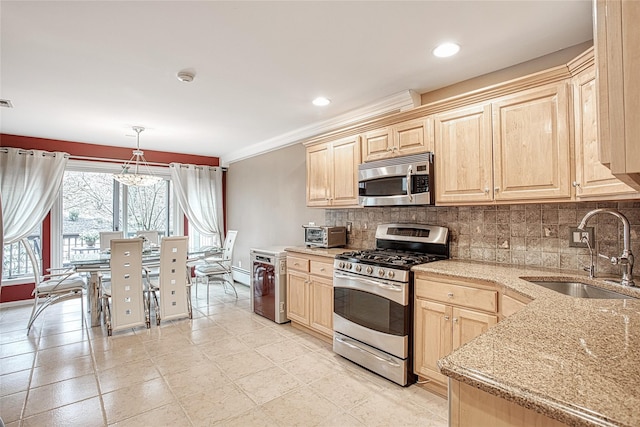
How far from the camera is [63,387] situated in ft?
8.07

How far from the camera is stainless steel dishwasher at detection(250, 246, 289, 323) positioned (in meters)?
3.82

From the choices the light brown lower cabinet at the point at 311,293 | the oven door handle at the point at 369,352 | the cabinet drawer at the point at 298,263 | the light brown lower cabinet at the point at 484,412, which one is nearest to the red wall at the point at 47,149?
the cabinet drawer at the point at 298,263

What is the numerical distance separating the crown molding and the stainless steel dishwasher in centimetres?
163

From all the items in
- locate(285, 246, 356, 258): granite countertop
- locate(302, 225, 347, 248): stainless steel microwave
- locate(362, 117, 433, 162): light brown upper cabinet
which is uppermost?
locate(362, 117, 433, 162): light brown upper cabinet

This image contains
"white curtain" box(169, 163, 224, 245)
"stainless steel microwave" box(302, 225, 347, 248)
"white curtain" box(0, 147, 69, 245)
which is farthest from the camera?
"white curtain" box(169, 163, 224, 245)

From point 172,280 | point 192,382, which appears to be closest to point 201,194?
point 172,280

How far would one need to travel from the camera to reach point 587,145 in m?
1.85

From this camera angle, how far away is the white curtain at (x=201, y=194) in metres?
5.95

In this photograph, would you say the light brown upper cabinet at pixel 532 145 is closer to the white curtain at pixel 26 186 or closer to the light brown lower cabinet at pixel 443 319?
the light brown lower cabinet at pixel 443 319

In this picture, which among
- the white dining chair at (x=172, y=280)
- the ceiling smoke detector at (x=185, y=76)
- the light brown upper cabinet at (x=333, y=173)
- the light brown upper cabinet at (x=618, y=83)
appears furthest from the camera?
the white dining chair at (x=172, y=280)

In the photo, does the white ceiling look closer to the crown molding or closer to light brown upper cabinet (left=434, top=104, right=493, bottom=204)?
the crown molding

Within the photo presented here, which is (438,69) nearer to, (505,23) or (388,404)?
(505,23)

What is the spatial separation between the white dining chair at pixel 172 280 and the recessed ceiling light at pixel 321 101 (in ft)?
7.23

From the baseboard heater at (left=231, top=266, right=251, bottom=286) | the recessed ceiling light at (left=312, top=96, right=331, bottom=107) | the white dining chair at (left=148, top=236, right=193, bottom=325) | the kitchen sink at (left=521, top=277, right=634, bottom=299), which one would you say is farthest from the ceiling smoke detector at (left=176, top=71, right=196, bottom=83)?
the baseboard heater at (left=231, top=266, right=251, bottom=286)
